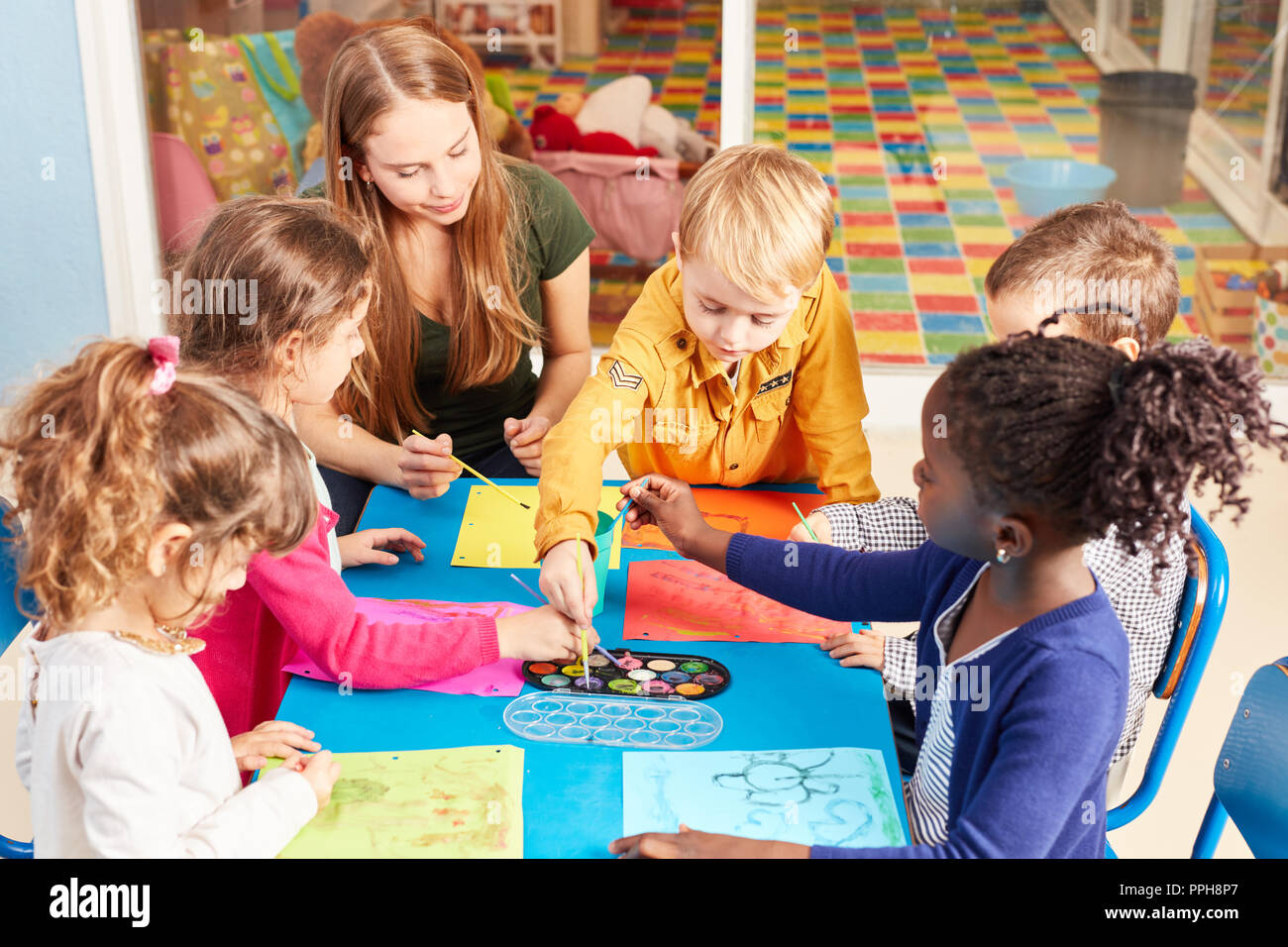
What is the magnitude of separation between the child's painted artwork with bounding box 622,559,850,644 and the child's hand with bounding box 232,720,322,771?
38cm

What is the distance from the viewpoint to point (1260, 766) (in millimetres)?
Answer: 1191

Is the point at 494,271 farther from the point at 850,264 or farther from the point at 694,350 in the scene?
the point at 850,264

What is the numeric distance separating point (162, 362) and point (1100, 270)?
1112 millimetres

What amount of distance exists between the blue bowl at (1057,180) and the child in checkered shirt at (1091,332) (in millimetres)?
1966

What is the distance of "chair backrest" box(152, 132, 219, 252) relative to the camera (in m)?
3.42

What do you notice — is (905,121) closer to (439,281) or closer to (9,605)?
(439,281)

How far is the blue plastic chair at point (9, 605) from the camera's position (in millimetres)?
1415

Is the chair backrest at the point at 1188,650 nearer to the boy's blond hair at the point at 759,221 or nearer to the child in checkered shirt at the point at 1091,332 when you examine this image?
the child in checkered shirt at the point at 1091,332

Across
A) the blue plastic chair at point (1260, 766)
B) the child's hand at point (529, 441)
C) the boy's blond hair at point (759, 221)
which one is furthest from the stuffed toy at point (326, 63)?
the blue plastic chair at point (1260, 766)

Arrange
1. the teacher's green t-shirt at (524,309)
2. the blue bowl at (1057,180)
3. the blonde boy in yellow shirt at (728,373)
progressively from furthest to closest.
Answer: the blue bowl at (1057,180)
the teacher's green t-shirt at (524,309)
the blonde boy in yellow shirt at (728,373)

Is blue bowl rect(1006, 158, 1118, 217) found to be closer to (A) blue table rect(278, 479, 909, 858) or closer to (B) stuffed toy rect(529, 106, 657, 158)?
(B) stuffed toy rect(529, 106, 657, 158)

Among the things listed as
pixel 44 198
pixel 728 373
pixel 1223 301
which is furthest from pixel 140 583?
pixel 1223 301

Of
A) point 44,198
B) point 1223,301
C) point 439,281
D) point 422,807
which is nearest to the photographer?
point 422,807
